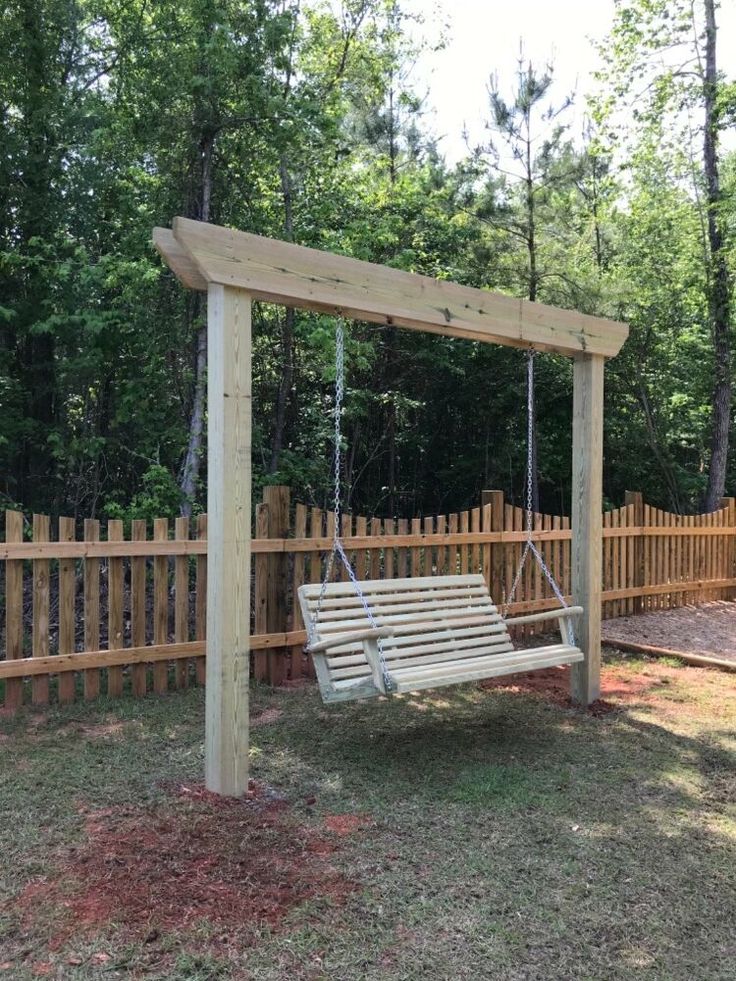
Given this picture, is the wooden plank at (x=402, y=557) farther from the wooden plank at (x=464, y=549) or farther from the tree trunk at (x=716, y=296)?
the tree trunk at (x=716, y=296)

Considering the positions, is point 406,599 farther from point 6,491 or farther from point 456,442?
point 456,442

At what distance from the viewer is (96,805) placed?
3.17 m

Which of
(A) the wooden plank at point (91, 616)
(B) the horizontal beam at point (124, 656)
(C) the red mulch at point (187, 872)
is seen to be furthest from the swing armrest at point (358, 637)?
(A) the wooden plank at point (91, 616)

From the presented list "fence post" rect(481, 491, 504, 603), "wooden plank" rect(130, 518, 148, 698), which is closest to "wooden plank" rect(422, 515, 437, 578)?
"fence post" rect(481, 491, 504, 603)

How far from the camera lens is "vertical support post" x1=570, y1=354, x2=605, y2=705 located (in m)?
4.96

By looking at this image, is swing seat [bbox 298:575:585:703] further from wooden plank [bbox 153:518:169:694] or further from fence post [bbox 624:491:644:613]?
fence post [bbox 624:491:644:613]

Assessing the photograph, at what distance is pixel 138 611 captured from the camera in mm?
4820

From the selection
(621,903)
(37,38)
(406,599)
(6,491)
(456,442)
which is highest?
(37,38)

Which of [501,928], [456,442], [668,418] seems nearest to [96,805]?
[501,928]

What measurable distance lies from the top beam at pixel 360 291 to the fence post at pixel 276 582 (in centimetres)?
188

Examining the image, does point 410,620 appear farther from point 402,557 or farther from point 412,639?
point 402,557

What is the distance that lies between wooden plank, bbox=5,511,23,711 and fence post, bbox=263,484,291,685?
1675mm

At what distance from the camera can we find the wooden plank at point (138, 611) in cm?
481

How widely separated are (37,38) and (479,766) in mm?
9549
